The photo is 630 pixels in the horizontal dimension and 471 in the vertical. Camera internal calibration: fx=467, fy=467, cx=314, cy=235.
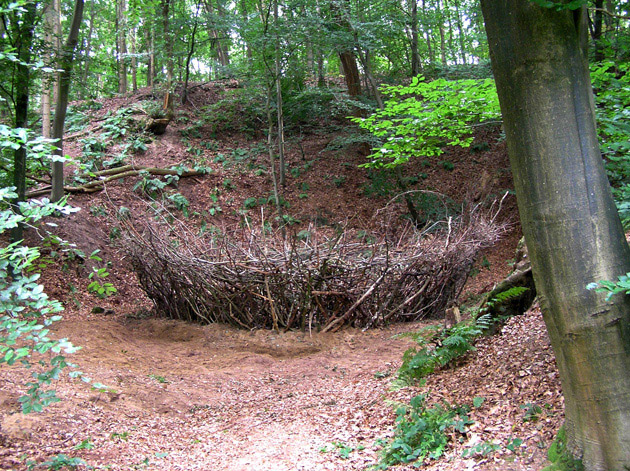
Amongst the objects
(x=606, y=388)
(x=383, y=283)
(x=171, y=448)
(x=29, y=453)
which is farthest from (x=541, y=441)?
(x=383, y=283)

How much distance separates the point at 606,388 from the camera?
2027mm

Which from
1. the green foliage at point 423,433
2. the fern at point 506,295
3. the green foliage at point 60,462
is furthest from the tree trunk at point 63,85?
the fern at point 506,295

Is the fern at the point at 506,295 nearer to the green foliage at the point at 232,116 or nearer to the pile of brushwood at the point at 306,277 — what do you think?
the pile of brushwood at the point at 306,277

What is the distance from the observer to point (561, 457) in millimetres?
2256

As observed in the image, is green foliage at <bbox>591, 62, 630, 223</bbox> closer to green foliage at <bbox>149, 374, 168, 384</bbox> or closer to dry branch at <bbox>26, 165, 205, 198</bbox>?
green foliage at <bbox>149, 374, 168, 384</bbox>

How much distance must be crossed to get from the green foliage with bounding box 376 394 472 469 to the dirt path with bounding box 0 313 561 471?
4.6 inches

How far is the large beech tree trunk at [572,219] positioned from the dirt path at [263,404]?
21.7 inches

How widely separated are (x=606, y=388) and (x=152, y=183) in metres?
11.8

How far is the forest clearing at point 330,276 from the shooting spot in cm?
209

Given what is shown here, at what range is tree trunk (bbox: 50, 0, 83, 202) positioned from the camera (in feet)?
22.5

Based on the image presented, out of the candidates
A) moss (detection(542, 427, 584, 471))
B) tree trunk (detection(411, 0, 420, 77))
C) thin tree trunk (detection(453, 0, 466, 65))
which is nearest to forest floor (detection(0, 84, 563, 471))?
moss (detection(542, 427, 584, 471))

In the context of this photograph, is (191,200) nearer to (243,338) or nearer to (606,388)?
(243,338)

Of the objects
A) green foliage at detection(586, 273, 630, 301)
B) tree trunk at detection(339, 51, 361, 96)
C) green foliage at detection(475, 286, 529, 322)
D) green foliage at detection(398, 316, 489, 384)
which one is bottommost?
green foliage at detection(398, 316, 489, 384)

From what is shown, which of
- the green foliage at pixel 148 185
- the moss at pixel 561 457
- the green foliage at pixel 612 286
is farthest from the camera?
the green foliage at pixel 148 185
